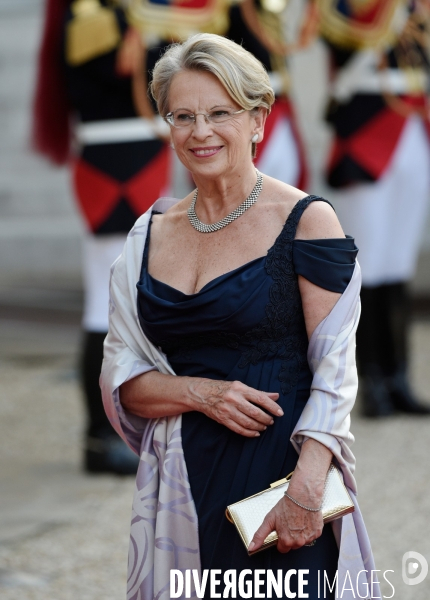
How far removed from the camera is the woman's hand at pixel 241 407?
85.1 inches

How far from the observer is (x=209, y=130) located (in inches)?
85.7

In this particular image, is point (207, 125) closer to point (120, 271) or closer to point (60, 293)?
point (120, 271)

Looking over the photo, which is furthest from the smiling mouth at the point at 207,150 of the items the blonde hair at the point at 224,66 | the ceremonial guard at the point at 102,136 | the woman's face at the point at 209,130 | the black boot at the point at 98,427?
the black boot at the point at 98,427

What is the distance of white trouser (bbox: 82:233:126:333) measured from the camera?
14.1 ft

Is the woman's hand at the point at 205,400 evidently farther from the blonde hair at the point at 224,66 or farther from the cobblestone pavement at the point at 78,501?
the cobblestone pavement at the point at 78,501

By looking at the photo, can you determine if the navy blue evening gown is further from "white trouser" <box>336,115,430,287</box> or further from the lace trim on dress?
"white trouser" <box>336,115,430,287</box>

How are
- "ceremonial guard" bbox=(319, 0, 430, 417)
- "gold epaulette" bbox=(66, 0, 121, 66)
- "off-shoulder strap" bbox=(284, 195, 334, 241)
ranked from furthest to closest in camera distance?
"ceremonial guard" bbox=(319, 0, 430, 417), "gold epaulette" bbox=(66, 0, 121, 66), "off-shoulder strap" bbox=(284, 195, 334, 241)

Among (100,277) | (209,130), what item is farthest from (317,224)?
(100,277)

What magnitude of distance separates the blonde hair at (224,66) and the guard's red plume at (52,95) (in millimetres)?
2236

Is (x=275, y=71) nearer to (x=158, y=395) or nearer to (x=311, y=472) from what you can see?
(x=158, y=395)

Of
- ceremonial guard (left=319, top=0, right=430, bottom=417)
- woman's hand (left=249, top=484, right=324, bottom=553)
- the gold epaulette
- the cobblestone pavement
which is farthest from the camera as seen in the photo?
ceremonial guard (left=319, top=0, right=430, bottom=417)

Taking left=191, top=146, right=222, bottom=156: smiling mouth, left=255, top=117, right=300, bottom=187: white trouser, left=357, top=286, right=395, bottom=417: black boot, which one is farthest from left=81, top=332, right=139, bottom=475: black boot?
left=191, top=146, right=222, bottom=156: smiling mouth

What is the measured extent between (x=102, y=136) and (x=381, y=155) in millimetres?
1527

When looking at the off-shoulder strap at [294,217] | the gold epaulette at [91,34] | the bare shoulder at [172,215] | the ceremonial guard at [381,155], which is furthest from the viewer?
the ceremonial guard at [381,155]
